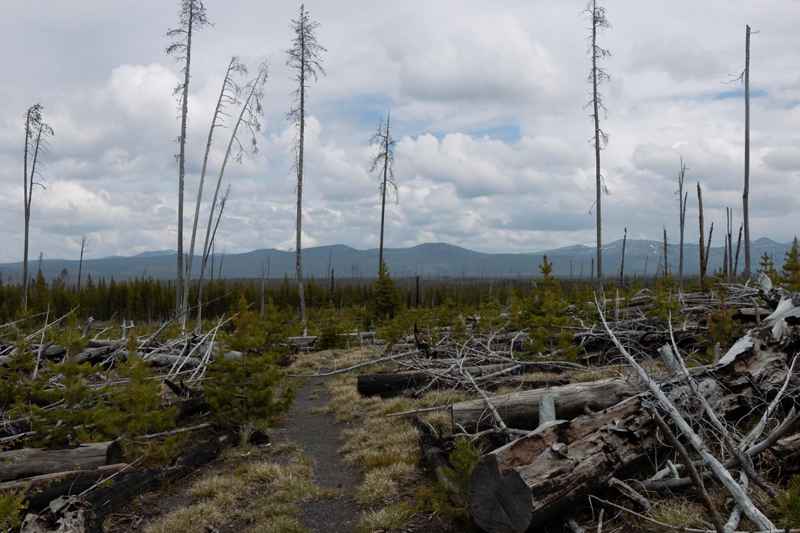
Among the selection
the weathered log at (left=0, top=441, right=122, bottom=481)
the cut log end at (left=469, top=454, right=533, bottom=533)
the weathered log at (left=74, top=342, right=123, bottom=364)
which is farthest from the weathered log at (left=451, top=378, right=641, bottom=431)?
the weathered log at (left=74, top=342, right=123, bottom=364)

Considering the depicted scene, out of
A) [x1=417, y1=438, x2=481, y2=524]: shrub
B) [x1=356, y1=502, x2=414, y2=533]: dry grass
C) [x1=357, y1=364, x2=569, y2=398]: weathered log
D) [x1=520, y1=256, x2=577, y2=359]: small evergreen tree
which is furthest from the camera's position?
[x1=520, y1=256, x2=577, y2=359]: small evergreen tree

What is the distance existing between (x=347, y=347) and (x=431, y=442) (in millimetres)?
13089

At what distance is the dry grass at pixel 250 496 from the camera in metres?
5.93

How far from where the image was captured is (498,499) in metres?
4.63

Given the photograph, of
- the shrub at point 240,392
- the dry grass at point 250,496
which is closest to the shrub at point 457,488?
the dry grass at point 250,496

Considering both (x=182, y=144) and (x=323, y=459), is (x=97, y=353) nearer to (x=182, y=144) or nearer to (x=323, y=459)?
(x=323, y=459)

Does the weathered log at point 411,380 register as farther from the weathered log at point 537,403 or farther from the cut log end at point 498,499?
the cut log end at point 498,499

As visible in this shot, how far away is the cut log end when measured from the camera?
4.52 m

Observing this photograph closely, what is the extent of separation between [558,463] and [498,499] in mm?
589

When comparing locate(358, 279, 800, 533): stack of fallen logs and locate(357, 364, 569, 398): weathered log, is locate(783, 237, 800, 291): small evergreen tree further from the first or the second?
locate(357, 364, 569, 398): weathered log

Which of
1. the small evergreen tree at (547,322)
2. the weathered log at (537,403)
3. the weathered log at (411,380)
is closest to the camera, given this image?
the weathered log at (537,403)

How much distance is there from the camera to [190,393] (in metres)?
10.1

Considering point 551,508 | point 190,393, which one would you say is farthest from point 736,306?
point 190,393

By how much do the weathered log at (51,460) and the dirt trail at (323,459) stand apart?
2.25 meters
